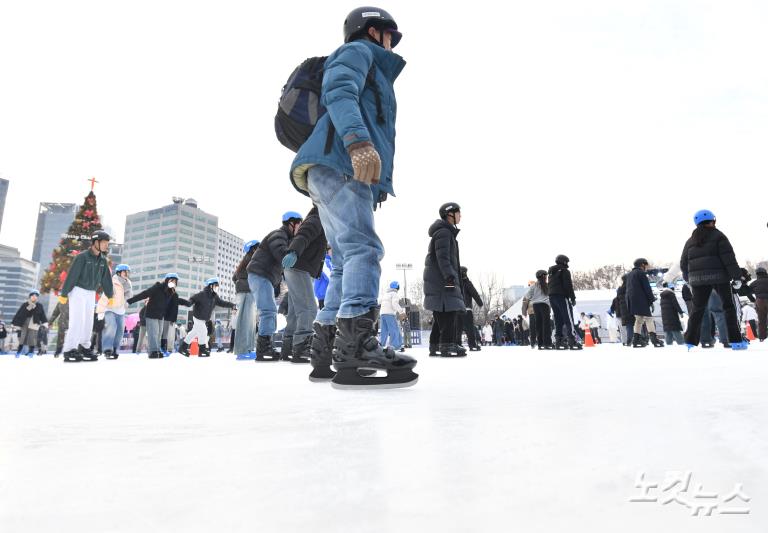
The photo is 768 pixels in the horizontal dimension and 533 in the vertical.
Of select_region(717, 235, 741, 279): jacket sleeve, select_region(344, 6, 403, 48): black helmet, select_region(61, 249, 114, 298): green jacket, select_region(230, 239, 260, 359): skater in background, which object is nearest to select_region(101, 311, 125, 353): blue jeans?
select_region(61, 249, 114, 298): green jacket

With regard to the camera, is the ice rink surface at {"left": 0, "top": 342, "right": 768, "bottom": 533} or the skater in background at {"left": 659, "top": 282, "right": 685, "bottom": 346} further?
the skater in background at {"left": 659, "top": 282, "right": 685, "bottom": 346}

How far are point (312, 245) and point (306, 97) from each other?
2420 millimetres

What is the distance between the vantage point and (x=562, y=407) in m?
1.27

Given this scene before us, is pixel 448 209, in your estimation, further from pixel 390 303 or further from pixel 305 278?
pixel 390 303

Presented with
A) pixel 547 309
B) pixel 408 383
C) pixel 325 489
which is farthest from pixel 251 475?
pixel 547 309

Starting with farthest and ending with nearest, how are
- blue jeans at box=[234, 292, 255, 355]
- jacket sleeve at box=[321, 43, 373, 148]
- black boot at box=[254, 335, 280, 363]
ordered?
blue jeans at box=[234, 292, 255, 355] < black boot at box=[254, 335, 280, 363] < jacket sleeve at box=[321, 43, 373, 148]

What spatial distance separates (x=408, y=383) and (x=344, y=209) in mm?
931

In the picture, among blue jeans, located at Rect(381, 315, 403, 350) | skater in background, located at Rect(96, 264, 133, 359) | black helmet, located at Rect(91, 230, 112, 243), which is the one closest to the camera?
black helmet, located at Rect(91, 230, 112, 243)

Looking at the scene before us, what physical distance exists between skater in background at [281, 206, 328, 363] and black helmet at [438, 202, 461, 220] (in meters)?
1.67

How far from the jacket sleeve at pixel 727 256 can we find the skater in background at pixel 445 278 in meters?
3.16

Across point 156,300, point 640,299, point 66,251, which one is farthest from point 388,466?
point 66,251

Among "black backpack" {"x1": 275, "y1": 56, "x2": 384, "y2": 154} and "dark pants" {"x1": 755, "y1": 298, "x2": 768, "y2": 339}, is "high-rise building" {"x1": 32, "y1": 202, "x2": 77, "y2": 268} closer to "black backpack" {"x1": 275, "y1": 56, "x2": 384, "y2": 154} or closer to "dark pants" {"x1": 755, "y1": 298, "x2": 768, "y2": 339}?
"dark pants" {"x1": 755, "y1": 298, "x2": 768, "y2": 339}

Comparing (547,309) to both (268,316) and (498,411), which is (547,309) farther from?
A: (498,411)

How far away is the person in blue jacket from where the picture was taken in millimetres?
2102
